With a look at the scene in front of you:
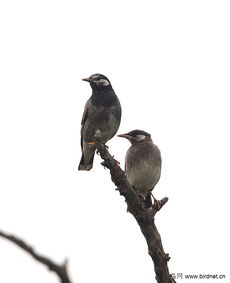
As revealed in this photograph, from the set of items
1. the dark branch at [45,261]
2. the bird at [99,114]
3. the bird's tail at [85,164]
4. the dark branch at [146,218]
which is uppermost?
the bird at [99,114]

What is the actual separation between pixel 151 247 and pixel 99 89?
539 cm

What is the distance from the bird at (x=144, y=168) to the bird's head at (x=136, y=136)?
0.83ft

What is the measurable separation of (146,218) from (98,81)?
5255 millimetres

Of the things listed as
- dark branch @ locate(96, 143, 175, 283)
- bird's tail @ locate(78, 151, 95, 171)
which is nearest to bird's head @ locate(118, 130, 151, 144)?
bird's tail @ locate(78, 151, 95, 171)

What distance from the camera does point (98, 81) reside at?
9.34 meters

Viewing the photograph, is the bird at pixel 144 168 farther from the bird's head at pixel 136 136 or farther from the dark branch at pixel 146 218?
the dark branch at pixel 146 218

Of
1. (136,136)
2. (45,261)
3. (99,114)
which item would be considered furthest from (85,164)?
(45,261)

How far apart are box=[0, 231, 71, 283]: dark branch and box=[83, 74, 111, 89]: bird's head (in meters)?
8.24

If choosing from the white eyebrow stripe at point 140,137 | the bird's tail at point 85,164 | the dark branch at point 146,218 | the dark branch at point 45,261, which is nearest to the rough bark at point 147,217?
the dark branch at point 146,218

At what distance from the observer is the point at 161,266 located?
4055 mm

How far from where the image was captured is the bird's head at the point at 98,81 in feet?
30.5

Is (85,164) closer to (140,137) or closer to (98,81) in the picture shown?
(98,81)

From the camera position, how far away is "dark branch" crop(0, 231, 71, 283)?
1.10 m

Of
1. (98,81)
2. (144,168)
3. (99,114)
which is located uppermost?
(98,81)
